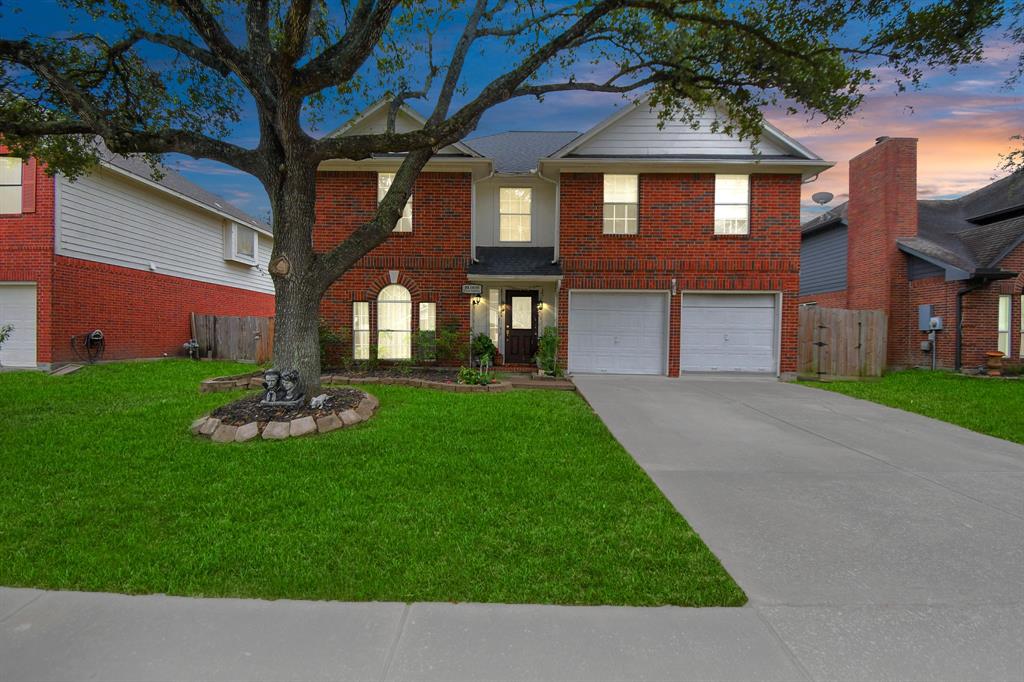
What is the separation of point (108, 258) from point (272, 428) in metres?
11.5

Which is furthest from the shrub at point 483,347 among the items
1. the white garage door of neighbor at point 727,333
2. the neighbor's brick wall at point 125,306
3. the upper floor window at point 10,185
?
the upper floor window at point 10,185

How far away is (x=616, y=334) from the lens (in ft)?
40.3

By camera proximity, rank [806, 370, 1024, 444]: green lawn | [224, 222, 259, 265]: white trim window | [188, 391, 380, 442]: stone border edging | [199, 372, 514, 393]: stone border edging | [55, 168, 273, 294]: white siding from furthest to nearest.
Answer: [224, 222, 259, 265]: white trim window < [55, 168, 273, 294]: white siding < [199, 372, 514, 393]: stone border edging < [806, 370, 1024, 444]: green lawn < [188, 391, 380, 442]: stone border edging

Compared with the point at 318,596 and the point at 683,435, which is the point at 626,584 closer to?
the point at 318,596

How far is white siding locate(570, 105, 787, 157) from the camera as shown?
11953 millimetres

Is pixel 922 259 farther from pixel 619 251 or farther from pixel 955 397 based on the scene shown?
pixel 619 251

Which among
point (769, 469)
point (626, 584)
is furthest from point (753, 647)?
point (769, 469)

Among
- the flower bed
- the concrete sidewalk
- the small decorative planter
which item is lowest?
the concrete sidewalk

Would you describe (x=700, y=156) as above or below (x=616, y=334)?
above

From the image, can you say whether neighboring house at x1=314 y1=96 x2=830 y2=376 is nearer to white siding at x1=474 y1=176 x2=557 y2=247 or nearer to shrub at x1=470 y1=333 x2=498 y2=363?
white siding at x1=474 y1=176 x2=557 y2=247

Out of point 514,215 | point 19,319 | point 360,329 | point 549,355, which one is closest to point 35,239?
point 19,319

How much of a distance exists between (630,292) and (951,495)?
823cm

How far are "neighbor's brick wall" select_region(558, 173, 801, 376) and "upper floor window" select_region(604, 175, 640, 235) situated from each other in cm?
20

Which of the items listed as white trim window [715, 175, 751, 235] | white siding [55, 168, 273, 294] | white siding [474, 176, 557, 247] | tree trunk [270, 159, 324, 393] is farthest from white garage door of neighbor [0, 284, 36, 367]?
white trim window [715, 175, 751, 235]
